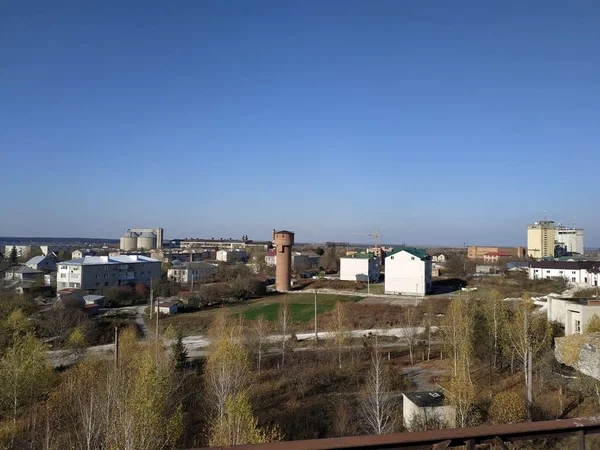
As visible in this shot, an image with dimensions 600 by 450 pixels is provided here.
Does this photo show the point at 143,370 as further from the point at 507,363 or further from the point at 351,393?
the point at 507,363

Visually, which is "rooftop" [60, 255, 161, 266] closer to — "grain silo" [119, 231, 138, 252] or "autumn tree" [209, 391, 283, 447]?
"autumn tree" [209, 391, 283, 447]

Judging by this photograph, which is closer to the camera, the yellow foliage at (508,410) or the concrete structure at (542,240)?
the yellow foliage at (508,410)

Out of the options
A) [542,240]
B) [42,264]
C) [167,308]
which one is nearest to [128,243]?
[42,264]

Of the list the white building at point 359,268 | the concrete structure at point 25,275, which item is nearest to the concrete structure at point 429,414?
the white building at point 359,268

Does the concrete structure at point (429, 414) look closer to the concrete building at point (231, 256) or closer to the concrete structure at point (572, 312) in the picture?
the concrete structure at point (572, 312)

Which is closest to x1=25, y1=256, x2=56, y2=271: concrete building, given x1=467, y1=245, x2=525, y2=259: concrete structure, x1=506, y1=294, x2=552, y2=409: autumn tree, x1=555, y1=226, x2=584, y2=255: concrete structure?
x1=506, y1=294, x2=552, y2=409: autumn tree

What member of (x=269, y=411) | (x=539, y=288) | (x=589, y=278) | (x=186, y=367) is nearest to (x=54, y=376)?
(x=186, y=367)

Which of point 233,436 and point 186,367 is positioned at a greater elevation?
point 233,436
